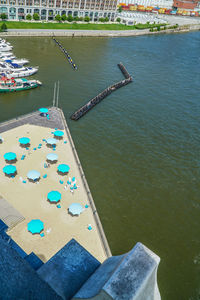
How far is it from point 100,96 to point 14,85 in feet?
71.4

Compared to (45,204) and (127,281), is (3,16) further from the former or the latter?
(127,281)

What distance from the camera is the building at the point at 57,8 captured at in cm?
11712

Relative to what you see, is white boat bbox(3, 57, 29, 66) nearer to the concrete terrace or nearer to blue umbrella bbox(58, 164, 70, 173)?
the concrete terrace

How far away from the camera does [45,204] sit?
30.3m

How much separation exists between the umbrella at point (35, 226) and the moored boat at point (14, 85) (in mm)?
41897

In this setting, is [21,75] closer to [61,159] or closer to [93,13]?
[61,159]

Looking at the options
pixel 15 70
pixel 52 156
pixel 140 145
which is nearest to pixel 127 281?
pixel 52 156

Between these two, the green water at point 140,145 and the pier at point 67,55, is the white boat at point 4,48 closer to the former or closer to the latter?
the green water at point 140,145

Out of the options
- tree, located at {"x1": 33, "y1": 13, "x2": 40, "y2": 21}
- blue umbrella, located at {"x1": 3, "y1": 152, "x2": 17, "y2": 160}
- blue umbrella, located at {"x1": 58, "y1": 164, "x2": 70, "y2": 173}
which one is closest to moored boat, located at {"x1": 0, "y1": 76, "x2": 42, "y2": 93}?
blue umbrella, located at {"x1": 3, "y1": 152, "x2": 17, "y2": 160}

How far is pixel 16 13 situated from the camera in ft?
390

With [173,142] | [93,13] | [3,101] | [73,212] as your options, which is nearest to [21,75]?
[3,101]

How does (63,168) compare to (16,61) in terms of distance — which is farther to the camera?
(16,61)

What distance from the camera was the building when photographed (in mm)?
117125

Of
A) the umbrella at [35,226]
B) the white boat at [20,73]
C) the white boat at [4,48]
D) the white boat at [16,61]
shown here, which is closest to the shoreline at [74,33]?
the white boat at [4,48]
